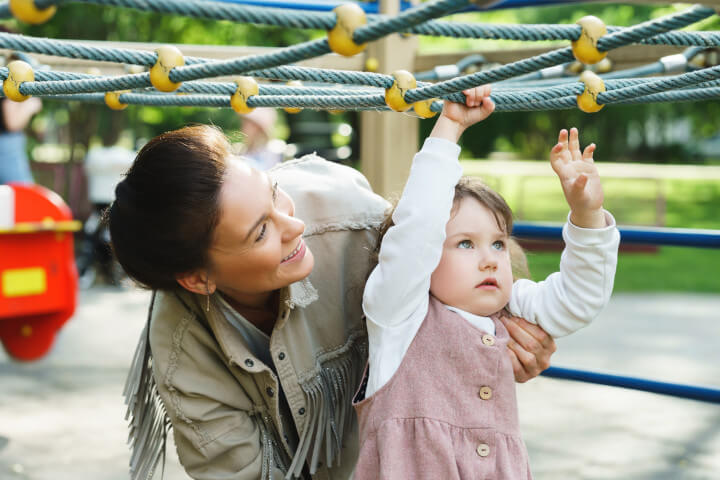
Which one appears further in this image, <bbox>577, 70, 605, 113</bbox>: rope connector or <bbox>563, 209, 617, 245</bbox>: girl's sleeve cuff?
<bbox>563, 209, 617, 245</bbox>: girl's sleeve cuff

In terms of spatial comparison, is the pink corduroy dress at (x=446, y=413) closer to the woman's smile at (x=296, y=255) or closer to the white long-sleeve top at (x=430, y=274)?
the white long-sleeve top at (x=430, y=274)

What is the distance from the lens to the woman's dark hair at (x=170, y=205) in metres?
1.45

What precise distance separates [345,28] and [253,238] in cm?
59

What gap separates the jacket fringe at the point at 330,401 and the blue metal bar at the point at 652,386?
95 cm

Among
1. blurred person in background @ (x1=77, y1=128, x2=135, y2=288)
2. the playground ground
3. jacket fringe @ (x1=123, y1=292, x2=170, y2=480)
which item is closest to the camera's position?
jacket fringe @ (x1=123, y1=292, x2=170, y2=480)

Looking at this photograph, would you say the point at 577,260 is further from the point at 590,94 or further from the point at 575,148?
the point at 590,94

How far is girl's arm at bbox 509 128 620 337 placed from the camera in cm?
146

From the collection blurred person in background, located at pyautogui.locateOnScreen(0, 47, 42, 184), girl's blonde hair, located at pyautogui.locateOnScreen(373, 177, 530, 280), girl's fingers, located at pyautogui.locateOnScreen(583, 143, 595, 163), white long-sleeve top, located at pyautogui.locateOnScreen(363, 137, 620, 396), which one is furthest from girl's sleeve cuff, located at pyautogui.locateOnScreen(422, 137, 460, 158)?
blurred person in background, located at pyautogui.locateOnScreen(0, 47, 42, 184)

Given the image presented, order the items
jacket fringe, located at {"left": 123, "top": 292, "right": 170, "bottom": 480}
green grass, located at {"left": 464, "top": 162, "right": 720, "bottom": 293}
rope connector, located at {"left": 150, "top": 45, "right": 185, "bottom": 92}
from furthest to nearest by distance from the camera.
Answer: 1. green grass, located at {"left": 464, "top": 162, "right": 720, "bottom": 293}
2. jacket fringe, located at {"left": 123, "top": 292, "right": 170, "bottom": 480}
3. rope connector, located at {"left": 150, "top": 45, "right": 185, "bottom": 92}

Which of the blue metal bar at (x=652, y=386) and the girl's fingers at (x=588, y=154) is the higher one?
the girl's fingers at (x=588, y=154)

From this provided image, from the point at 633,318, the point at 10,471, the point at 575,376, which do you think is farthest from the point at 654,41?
the point at 633,318

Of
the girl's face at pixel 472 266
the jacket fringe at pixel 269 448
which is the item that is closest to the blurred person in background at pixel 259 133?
the jacket fringe at pixel 269 448

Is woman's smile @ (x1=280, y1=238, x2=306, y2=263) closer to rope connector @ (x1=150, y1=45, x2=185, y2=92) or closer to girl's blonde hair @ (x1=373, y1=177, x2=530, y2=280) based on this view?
girl's blonde hair @ (x1=373, y1=177, x2=530, y2=280)

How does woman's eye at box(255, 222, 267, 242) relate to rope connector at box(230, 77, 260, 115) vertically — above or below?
below
